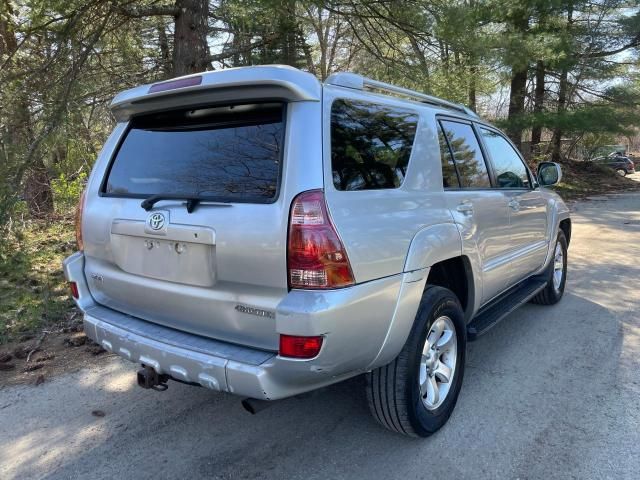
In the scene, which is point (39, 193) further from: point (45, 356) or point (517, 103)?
point (517, 103)

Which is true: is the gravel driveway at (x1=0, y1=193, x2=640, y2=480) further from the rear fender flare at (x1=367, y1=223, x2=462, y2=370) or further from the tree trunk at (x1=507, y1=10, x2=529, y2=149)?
the tree trunk at (x1=507, y1=10, x2=529, y2=149)

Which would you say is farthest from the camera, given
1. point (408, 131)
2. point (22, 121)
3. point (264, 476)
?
point (22, 121)

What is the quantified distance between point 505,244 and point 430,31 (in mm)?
5660

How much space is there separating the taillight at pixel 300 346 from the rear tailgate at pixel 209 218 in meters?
0.09

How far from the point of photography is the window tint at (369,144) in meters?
2.45

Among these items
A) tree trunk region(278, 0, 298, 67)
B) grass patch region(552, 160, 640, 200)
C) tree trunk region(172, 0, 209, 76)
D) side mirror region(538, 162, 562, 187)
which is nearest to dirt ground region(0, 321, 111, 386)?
side mirror region(538, 162, 562, 187)

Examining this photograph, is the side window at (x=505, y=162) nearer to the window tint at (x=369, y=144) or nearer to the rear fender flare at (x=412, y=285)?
the window tint at (x=369, y=144)

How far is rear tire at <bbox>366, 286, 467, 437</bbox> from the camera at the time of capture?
2707 millimetres

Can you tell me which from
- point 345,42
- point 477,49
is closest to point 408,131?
point 477,49

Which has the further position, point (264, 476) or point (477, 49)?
Answer: point (477, 49)

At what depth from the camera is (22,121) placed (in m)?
6.82

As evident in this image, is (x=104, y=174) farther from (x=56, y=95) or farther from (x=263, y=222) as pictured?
(x=56, y=95)

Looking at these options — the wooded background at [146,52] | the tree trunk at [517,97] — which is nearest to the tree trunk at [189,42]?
the wooded background at [146,52]

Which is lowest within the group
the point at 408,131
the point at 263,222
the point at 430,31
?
the point at 263,222
